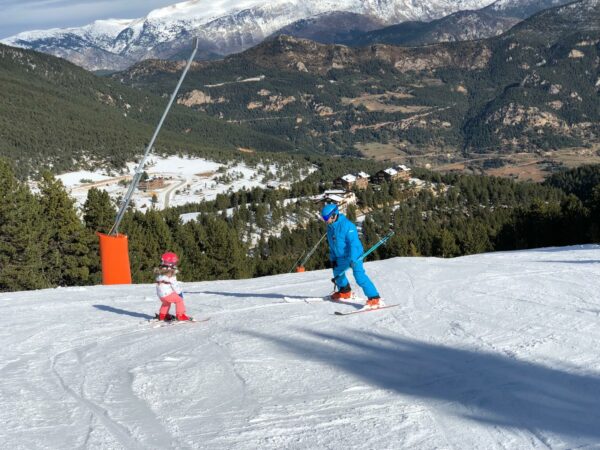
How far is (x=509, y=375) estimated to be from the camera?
244 inches

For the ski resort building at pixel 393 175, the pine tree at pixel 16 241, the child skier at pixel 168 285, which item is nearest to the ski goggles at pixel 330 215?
the child skier at pixel 168 285

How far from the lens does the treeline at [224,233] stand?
112ft

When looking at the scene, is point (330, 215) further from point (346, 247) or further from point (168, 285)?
point (168, 285)

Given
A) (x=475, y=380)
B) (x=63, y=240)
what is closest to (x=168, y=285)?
(x=475, y=380)

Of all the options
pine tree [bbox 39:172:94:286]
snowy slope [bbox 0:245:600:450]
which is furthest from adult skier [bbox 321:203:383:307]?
pine tree [bbox 39:172:94:286]

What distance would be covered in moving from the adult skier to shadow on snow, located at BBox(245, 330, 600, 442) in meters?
1.78

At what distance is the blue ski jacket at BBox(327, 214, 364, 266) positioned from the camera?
10109 mm

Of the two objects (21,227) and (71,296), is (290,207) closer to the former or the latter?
(21,227)

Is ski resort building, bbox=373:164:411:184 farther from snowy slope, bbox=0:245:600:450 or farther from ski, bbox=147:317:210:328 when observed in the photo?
ski, bbox=147:317:210:328

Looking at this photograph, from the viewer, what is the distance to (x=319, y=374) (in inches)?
266

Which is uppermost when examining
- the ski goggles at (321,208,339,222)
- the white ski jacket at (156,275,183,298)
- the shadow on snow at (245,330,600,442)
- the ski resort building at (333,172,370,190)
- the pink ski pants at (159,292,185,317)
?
the ski resort building at (333,172,370,190)

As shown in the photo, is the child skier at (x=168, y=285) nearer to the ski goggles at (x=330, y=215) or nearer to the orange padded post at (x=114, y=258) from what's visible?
the ski goggles at (x=330, y=215)

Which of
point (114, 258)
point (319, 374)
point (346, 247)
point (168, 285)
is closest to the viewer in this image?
point (319, 374)

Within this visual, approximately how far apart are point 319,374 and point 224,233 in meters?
43.6
